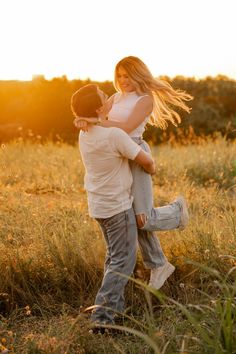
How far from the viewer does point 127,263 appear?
4121 millimetres

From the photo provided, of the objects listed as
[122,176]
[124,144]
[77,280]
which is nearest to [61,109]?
[77,280]

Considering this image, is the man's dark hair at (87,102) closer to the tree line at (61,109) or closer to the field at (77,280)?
the field at (77,280)

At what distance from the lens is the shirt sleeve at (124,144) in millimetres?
3912

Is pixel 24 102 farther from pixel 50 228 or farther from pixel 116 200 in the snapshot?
pixel 116 200

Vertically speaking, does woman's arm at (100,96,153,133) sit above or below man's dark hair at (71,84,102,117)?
below

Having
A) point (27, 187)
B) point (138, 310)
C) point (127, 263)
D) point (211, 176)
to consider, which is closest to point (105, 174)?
point (127, 263)

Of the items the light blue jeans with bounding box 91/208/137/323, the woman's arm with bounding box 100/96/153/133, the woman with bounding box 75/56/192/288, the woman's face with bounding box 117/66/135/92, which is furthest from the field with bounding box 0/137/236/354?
the woman's face with bounding box 117/66/135/92

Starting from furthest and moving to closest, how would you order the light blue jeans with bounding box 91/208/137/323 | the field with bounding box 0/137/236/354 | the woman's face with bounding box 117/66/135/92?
the woman's face with bounding box 117/66/135/92, the light blue jeans with bounding box 91/208/137/323, the field with bounding box 0/137/236/354

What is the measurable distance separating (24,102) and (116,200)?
15.6m

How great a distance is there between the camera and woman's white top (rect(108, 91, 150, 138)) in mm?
4227

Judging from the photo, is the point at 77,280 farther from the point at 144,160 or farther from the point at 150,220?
the point at 144,160

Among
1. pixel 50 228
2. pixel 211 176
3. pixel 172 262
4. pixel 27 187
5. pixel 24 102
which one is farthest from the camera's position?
pixel 24 102

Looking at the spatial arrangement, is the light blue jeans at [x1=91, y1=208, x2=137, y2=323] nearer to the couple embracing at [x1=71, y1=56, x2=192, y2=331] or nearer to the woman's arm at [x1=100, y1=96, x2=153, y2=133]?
the couple embracing at [x1=71, y1=56, x2=192, y2=331]

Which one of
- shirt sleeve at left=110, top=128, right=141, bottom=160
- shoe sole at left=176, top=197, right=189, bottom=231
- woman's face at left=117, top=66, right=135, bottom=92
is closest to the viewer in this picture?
shirt sleeve at left=110, top=128, right=141, bottom=160
